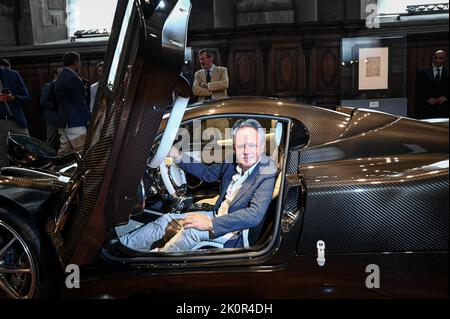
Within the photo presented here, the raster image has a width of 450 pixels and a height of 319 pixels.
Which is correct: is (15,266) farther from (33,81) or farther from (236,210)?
(33,81)

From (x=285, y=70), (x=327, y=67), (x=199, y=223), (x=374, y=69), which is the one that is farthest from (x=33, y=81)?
(x=199, y=223)

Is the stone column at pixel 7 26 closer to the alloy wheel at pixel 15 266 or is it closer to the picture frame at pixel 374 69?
the picture frame at pixel 374 69

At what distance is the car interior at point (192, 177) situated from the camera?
8.05 feet

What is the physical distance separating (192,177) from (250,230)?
107 cm

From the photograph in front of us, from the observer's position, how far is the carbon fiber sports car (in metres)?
1.68

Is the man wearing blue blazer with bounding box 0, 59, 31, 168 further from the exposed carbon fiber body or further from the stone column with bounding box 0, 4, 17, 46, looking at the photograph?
the stone column with bounding box 0, 4, 17, 46

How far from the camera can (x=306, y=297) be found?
1.89 m

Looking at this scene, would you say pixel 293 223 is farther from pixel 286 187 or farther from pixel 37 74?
pixel 37 74

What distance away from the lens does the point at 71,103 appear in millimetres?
4961

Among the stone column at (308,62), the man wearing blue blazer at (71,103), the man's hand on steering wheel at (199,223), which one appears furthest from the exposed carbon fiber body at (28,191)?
the stone column at (308,62)

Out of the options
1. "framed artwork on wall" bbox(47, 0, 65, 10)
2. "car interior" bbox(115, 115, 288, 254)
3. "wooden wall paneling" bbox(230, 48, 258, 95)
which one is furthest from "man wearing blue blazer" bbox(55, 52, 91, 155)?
"framed artwork on wall" bbox(47, 0, 65, 10)

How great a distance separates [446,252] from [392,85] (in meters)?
4.06

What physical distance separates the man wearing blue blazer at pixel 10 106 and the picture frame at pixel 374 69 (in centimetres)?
387

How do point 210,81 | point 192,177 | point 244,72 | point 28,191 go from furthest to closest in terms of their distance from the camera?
point 244,72, point 210,81, point 192,177, point 28,191
